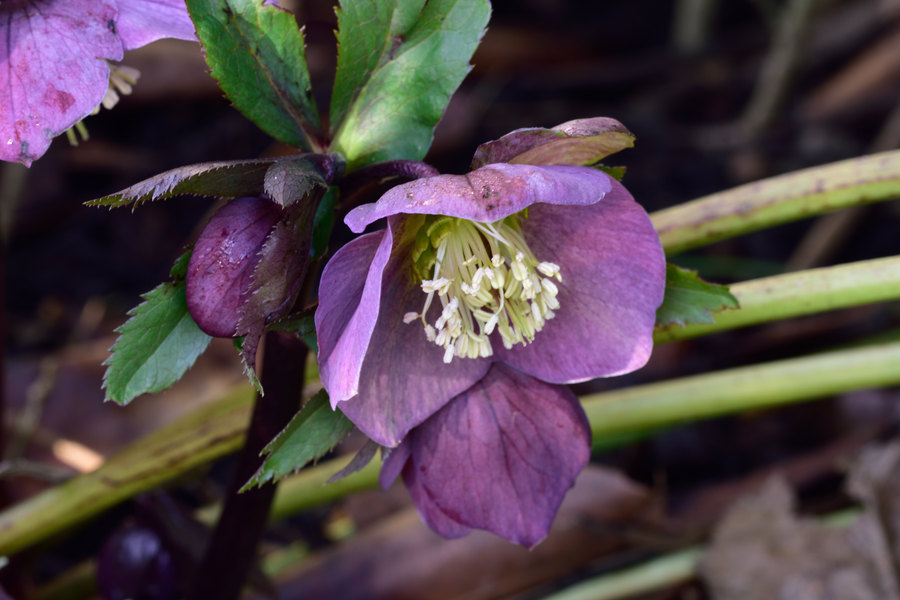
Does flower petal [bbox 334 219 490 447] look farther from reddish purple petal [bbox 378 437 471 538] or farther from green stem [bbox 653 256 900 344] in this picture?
green stem [bbox 653 256 900 344]

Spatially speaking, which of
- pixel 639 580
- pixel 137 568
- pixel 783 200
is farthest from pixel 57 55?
pixel 639 580

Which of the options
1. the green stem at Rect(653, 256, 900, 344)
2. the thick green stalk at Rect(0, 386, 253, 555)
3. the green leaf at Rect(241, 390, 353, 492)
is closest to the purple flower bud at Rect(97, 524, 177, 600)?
the thick green stalk at Rect(0, 386, 253, 555)

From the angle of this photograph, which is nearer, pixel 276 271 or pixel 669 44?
pixel 276 271

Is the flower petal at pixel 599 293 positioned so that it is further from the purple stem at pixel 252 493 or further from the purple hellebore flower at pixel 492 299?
the purple stem at pixel 252 493

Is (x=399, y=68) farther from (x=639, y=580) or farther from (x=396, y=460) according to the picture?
(x=639, y=580)

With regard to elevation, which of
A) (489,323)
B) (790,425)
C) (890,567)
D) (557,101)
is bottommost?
(790,425)

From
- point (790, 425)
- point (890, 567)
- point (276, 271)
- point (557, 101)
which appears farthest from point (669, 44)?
point (276, 271)

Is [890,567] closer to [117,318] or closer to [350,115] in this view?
[350,115]
